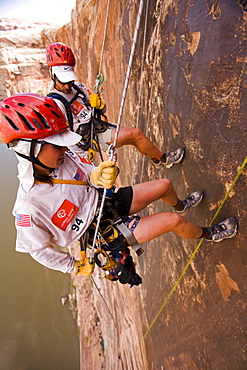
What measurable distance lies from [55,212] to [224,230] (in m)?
1.15

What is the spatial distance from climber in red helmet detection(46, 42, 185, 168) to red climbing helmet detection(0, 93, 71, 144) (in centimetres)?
77

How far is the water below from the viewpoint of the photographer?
5930mm

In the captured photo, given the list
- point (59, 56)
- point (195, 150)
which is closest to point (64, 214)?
point (195, 150)

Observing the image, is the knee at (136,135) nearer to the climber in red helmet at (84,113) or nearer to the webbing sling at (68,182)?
the climber in red helmet at (84,113)

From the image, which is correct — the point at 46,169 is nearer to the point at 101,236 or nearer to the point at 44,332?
the point at 101,236

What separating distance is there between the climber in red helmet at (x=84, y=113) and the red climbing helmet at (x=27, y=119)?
0.77 metres

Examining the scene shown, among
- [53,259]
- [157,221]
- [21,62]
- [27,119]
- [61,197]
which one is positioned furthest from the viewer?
[21,62]

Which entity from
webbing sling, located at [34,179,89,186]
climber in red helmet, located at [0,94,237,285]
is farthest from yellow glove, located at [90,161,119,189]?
webbing sling, located at [34,179,89,186]

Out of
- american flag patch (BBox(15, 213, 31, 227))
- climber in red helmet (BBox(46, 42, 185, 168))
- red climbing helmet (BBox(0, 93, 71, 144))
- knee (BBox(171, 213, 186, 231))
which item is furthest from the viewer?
climber in red helmet (BBox(46, 42, 185, 168))

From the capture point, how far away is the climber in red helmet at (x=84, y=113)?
2.36 m

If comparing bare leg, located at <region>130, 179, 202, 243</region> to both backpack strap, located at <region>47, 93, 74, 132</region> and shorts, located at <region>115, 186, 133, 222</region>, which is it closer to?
shorts, located at <region>115, 186, 133, 222</region>

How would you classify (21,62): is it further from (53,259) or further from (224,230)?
(224,230)

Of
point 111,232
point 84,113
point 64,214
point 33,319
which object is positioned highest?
point 84,113

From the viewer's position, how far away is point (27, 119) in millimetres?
1376
